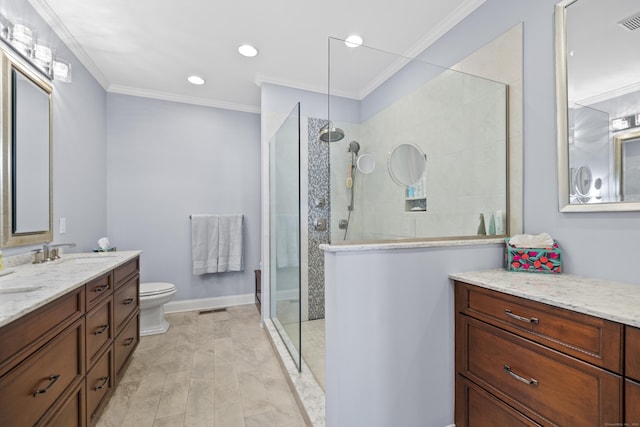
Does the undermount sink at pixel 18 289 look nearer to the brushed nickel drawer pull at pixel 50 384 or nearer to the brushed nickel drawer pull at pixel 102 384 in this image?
the brushed nickel drawer pull at pixel 50 384

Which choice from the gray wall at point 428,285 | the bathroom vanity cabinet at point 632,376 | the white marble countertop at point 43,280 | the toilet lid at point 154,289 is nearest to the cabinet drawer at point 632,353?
the bathroom vanity cabinet at point 632,376

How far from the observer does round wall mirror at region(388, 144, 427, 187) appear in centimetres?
145

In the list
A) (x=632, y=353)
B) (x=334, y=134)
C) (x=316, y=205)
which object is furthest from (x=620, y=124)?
(x=316, y=205)

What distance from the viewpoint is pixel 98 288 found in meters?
1.47

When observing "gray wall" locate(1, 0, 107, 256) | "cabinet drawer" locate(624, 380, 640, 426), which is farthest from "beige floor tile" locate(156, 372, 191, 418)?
"cabinet drawer" locate(624, 380, 640, 426)

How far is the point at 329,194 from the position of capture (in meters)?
1.44

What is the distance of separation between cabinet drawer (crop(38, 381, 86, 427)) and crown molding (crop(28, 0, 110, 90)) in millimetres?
2318

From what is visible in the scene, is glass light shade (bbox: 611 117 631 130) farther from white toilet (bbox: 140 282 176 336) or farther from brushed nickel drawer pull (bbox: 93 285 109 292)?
white toilet (bbox: 140 282 176 336)

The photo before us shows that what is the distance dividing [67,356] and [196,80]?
260 cm

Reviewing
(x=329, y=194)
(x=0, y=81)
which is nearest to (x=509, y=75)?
(x=329, y=194)

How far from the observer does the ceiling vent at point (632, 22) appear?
114 centimetres

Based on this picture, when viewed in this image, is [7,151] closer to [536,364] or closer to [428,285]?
[428,285]

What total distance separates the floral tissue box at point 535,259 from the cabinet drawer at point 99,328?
7.08ft

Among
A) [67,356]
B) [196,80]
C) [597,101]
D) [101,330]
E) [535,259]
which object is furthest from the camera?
[196,80]
